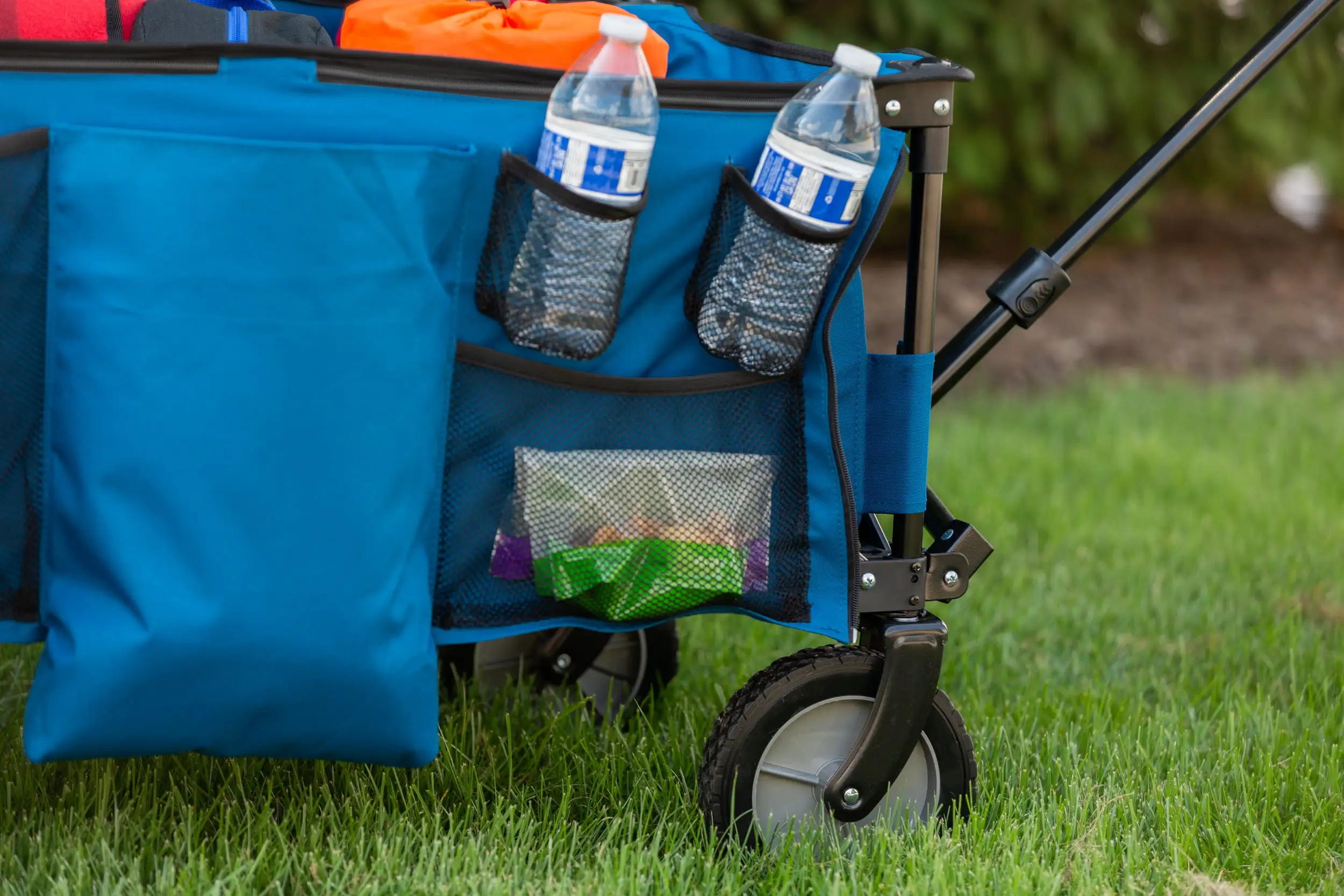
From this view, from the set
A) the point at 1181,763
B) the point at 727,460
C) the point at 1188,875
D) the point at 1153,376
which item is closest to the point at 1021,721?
the point at 1181,763

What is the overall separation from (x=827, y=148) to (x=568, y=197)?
1.06 feet

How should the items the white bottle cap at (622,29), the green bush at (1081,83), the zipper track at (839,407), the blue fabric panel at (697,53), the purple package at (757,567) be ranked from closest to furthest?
1. the white bottle cap at (622,29)
2. the zipper track at (839,407)
3. the purple package at (757,567)
4. the blue fabric panel at (697,53)
5. the green bush at (1081,83)

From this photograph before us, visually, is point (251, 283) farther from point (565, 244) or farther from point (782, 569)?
point (782, 569)

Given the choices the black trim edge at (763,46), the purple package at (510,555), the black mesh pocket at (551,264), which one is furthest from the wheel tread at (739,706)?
the black trim edge at (763,46)

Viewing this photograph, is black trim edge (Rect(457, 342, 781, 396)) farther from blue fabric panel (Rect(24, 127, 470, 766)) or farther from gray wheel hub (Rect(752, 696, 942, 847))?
gray wheel hub (Rect(752, 696, 942, 847))

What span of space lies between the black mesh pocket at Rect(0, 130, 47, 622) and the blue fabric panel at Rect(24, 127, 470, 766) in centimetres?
5

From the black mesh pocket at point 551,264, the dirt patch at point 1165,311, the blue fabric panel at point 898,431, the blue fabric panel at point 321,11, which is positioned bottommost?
the dirt patch at point 1165,311

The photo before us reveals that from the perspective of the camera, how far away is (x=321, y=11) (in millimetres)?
2002

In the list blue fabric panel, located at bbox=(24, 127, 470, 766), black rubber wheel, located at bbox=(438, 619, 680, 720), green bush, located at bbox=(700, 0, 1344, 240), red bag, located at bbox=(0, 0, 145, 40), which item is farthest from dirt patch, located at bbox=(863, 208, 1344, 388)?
blue fabric panel, located at bbox=(24, 127, 470, 766)

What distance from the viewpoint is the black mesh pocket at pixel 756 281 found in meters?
1.51

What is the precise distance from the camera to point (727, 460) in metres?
1.63

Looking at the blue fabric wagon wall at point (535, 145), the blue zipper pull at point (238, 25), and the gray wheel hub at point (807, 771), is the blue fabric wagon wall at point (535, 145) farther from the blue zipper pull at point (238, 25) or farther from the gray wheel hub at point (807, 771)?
the blue zipper pull at point (238, 25)

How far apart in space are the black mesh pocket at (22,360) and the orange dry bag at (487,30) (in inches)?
18.0

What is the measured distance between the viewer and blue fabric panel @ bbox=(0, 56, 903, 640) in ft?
4.56
